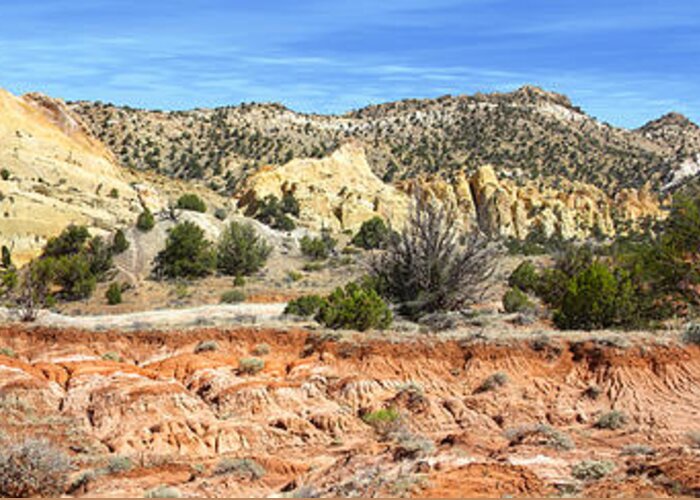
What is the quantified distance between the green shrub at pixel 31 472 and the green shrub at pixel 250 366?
6.66 m

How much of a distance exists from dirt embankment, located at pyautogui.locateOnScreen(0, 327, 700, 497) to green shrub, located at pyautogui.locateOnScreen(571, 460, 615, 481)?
0.17ft

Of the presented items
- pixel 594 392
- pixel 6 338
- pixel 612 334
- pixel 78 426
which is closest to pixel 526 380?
pixel 594 392

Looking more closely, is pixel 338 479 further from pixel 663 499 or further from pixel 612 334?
pixel 612 334

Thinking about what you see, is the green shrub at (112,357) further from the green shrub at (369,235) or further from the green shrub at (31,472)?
the green shrub at (369,235)

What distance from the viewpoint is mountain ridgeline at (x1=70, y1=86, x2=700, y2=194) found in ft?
291

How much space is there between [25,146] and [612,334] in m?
54.4

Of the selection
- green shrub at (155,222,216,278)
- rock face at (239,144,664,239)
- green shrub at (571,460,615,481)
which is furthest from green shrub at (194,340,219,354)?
rock face at (239,144,664,239)

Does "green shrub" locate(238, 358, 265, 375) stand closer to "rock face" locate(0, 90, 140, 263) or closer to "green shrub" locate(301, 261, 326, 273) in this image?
"rock face" locate(0, 90, 140, 263)

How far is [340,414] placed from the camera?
15648 mm

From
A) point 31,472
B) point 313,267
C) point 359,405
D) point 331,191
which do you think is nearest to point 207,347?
point 359,405

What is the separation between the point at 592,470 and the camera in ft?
34.6

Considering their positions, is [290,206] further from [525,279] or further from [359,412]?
[359,412]

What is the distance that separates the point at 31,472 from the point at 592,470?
847 centimetres

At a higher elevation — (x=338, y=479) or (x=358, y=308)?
(x=358, y=308)
